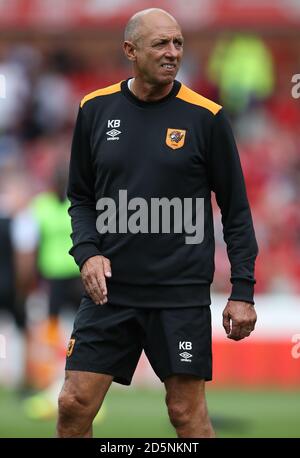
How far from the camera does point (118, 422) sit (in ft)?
31.9

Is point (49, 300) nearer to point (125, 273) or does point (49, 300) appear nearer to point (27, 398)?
point (27, 398)

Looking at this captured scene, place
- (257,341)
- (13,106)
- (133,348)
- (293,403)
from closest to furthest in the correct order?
1. (133,348)
2. (293,403)
3. (257,341)
4. (13,106)

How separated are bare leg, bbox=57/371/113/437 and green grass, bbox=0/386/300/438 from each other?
318 cm

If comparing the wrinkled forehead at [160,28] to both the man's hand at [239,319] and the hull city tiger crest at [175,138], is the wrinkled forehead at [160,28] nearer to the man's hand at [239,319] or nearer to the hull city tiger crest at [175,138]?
the hull city tiger crest at [175,138]

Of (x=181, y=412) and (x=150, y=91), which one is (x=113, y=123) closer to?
(x=150, y=91)

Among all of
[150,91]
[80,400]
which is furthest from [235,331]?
[150,91]

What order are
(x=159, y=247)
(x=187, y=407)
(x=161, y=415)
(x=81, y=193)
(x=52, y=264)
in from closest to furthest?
(x=187, y=407)
(x=159, y=247)
(x=81, y=193)
(x=161, y=415)
(x=52, y=264)

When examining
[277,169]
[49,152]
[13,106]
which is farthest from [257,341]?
[13,106]

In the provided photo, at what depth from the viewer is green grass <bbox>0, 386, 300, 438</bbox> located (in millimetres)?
9164

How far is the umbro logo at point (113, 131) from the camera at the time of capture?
585 cm

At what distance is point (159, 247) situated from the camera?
19.0 feet

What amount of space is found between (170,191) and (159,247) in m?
0.27

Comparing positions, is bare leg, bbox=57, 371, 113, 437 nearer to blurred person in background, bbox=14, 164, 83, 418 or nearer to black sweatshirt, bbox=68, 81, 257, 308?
black sweatshirt, bbox=68, 81, 257, 308

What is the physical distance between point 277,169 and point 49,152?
120 inches
